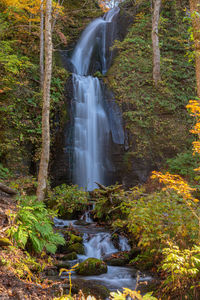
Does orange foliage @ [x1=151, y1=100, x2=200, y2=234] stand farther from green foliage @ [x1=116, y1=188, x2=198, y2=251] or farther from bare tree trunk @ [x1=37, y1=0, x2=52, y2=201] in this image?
bare tree trunk @ [x1=37, y1=0, x2=52, y2=201]

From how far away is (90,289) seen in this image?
4016 mm

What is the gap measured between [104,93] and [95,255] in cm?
1006

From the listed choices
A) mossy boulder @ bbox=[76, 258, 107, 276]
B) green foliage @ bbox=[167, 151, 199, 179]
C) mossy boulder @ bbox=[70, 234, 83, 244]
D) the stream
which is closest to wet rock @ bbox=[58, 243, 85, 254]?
the stream

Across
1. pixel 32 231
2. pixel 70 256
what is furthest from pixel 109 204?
pixel 32 231

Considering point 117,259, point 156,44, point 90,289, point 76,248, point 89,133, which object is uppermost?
point 156,44

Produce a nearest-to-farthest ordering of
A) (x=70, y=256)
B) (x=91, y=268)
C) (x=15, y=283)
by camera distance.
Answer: (x=15, y=283)
(x=91, y=268)
(x=70, y=256)

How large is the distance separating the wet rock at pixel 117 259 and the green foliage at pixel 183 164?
6322mm

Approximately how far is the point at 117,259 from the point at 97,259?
1.93 feet

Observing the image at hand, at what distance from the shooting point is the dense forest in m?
4.16

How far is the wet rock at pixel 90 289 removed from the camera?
3837 millimetres

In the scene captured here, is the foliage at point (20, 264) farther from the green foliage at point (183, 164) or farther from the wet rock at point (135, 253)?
the green foliage at point (183, 164)

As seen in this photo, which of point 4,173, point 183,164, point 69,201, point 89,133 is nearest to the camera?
point 69,201

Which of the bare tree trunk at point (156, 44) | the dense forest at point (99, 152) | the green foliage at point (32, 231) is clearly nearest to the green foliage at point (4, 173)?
the dense forest at point (99, 152)

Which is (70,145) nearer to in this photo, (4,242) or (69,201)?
(69,201)
